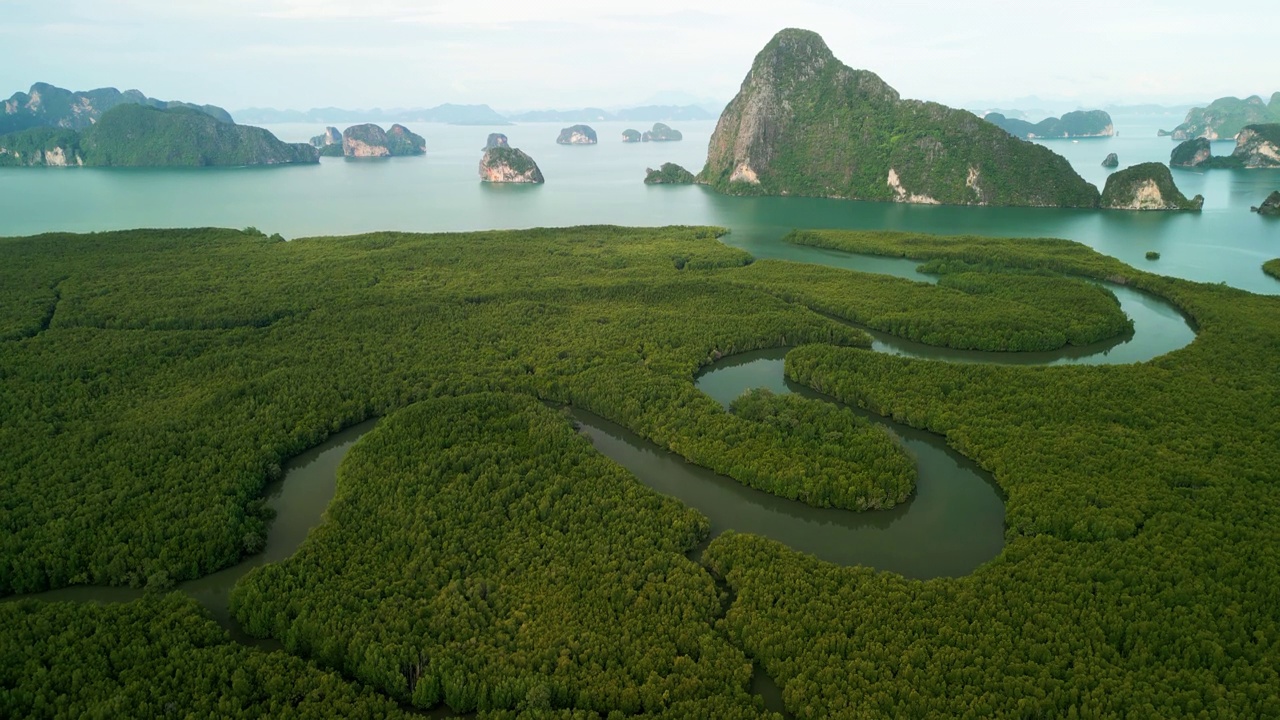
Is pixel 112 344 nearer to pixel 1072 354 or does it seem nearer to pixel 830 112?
pixel 1072 354

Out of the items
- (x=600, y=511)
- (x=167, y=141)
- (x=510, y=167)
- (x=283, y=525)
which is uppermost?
(x=167, y=141)

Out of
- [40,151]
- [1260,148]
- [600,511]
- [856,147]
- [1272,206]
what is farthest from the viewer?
[40,151]

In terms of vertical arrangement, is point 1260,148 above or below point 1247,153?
above

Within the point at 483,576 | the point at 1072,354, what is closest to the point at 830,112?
the point at 1072,354

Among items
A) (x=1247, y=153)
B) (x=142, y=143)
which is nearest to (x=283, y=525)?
(x=142, y=143)

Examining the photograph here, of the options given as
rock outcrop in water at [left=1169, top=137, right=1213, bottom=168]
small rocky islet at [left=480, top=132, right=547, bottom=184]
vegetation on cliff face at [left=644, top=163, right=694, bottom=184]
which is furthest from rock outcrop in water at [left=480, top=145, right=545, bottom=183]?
rock outcrop in water at [left=1169, top=137, right=1213, bottom=168]

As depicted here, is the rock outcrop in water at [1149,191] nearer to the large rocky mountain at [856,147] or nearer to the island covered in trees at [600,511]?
the large rocky mountain at [856,147]

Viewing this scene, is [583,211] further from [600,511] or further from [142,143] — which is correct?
[142,143]

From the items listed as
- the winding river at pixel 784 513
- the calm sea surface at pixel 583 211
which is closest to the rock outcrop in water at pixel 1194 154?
the calm sea surface at pixel 583 211
